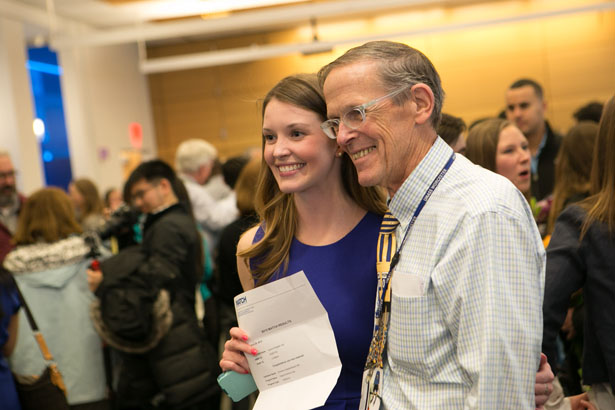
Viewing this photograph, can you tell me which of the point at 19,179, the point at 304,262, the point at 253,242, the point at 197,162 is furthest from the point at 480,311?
the point at 19,179

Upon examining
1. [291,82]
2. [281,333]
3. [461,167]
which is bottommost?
[281,333]

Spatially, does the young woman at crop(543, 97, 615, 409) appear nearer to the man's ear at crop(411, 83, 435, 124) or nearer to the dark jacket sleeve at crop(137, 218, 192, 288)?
the man's ear at crop(411, 83, 435, 124)

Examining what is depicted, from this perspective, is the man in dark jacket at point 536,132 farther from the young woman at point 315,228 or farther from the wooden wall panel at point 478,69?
the wooden wall panel at point 478,69

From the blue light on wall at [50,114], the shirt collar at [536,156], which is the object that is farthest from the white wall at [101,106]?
the shirt collar at [536,156]

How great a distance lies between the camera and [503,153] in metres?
2.53

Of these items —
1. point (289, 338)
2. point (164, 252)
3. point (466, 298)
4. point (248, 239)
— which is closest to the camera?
point (466, 298)

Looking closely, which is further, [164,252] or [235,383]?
[164,252]

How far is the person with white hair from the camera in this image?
4.35 m

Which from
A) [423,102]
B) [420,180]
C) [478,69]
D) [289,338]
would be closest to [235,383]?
[289,338]

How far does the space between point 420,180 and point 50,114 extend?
325 inches

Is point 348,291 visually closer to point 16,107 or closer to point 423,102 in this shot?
point 423,102

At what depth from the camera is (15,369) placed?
2.60m

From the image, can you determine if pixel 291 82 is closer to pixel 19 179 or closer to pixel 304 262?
pixel 304 262

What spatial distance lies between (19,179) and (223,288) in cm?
469
